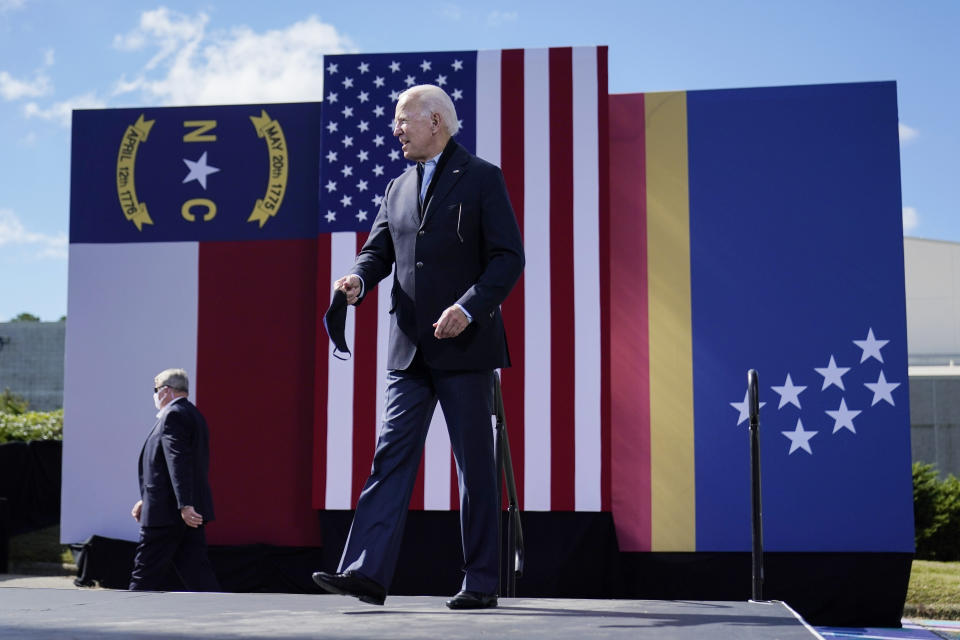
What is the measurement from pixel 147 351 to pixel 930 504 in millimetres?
7866

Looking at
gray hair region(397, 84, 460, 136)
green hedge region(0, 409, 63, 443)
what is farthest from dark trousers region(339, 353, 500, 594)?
green hedge region(0, 409, 63, 443)

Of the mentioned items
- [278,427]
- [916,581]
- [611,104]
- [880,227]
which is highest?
[611,104]

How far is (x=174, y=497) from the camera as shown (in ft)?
19.6

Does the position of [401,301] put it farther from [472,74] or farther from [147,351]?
[147,351]

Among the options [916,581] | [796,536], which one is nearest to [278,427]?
[796,536]

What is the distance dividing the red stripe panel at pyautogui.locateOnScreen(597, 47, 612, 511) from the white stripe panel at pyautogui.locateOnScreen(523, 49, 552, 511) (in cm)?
31

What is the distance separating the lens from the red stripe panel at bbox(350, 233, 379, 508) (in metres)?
7.17

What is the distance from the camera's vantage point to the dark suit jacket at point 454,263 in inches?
130

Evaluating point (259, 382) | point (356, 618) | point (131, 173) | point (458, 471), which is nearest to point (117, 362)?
point (259, 382)

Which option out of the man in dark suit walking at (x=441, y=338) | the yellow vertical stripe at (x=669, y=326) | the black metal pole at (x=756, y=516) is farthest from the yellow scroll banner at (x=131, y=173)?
the black metal pole at (x=756, y=516)

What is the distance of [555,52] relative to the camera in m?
7.28

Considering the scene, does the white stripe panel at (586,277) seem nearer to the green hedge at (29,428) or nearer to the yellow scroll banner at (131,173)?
the yellow scroll banner at (131,173)

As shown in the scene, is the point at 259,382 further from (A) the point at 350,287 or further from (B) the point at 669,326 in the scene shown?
(A) the point at 350,287

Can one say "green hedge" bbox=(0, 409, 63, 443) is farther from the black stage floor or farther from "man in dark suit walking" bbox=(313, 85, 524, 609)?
"man in dark suit walking" bbox=(313, 85, 524, 609)
